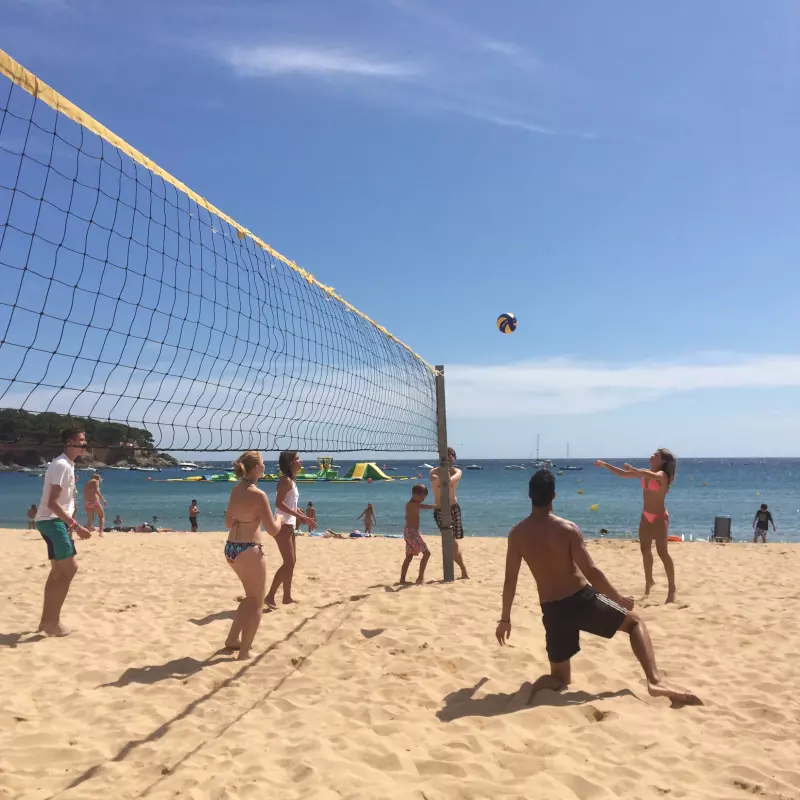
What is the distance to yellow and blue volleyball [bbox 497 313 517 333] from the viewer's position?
26.7 feet

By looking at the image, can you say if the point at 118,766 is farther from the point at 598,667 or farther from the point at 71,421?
the point at 598,667

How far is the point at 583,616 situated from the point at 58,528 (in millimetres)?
3354

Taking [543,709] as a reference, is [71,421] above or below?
above

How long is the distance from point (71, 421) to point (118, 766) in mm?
2181

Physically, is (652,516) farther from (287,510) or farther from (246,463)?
(246,463)

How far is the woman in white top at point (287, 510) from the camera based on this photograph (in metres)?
5.07

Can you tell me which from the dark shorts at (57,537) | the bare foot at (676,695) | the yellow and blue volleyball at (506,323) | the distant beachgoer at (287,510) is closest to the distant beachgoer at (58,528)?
the dark shorts at (57,537)

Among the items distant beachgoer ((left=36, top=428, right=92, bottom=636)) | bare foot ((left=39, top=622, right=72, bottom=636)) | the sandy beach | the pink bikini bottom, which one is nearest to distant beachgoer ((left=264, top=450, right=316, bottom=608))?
the sandy beach

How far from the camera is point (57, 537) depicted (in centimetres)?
436

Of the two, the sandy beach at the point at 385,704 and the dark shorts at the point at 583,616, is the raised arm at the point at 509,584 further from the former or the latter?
the sandy beach at the point at 385,704

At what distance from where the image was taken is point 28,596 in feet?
19.0

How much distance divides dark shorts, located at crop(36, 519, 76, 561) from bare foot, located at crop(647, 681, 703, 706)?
11.8 feet

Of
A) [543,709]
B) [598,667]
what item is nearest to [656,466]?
[598,667]

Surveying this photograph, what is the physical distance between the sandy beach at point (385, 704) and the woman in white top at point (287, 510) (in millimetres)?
240
